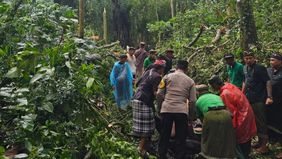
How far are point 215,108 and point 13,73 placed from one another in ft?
8.88

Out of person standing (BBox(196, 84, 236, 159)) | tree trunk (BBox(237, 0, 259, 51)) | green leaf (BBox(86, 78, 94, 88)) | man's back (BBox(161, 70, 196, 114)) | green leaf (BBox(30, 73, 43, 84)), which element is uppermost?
tree trunk (BBox(237, 0, 259, 51))

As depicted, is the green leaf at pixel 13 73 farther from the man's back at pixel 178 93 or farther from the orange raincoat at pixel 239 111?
the orange raincoat at pixel 239 111

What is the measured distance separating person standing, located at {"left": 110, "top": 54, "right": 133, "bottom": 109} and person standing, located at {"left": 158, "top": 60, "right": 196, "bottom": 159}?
2760 mm

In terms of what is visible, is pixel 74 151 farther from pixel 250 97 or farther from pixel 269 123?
pixel 269 123

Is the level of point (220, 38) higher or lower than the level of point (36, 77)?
higher

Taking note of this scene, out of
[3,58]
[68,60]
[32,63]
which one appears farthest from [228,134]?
[3,58]

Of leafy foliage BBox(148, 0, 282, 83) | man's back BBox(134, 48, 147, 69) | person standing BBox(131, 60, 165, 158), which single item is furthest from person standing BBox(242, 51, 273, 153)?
man's back BBox(134, 48, 147, 69)

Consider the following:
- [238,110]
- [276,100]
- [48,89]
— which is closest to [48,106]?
[48,89]

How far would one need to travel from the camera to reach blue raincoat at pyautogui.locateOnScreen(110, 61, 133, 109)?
29.3ft

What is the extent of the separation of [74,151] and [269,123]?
153 inches

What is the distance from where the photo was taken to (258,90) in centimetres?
667

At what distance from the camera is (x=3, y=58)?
203 inches

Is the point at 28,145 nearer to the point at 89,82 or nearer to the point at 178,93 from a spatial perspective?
the point at 89,82

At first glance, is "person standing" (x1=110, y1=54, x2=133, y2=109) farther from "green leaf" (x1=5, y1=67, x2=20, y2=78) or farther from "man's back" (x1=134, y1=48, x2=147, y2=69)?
"green leaf" (x1=5, y1=67, x2=20, y2=78)
